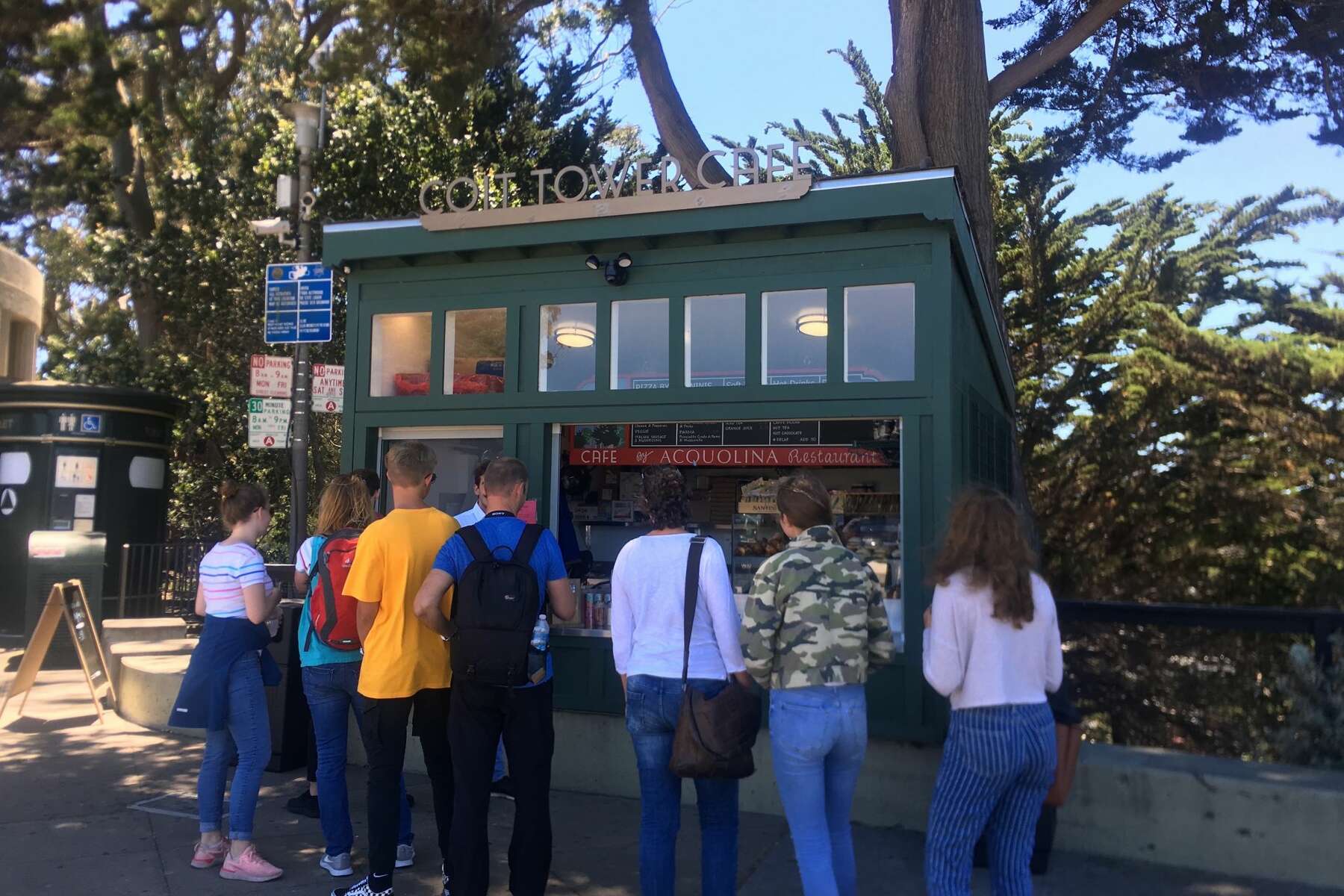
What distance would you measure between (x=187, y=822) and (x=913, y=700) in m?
3.77

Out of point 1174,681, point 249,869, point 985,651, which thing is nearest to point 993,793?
point 985,651

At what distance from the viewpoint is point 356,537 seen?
443 cm

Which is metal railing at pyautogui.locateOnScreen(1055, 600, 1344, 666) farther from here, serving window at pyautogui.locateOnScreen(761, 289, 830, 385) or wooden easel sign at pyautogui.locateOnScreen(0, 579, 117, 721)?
wooden easel sign at pyautogui.locateOnScreen(0, 579, 117, 721)

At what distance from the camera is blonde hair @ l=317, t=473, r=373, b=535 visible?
4488 millimetres

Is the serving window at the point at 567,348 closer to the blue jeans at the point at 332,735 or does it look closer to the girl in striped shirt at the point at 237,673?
the girl in striped shirt at the point at 237,673

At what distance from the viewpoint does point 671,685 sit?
360 centimetres

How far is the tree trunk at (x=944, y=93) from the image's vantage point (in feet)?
34.9

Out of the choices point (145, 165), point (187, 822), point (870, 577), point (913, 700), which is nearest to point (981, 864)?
point (913, 700)

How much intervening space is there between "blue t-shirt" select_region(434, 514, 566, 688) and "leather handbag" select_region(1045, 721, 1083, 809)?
6.11ft

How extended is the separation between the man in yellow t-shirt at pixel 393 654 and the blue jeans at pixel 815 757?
144 centimetres

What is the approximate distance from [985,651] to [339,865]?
2988 mm

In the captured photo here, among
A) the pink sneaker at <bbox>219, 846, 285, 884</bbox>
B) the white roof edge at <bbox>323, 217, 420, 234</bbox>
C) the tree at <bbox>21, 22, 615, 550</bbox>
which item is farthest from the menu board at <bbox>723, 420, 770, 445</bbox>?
the tree at <bbox>21, 22, 615, 550</bbox>

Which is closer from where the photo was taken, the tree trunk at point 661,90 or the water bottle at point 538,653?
the water bottle at point 538,653

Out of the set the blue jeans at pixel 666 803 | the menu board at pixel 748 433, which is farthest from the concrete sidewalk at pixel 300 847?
the menu board at pixel 748 433
